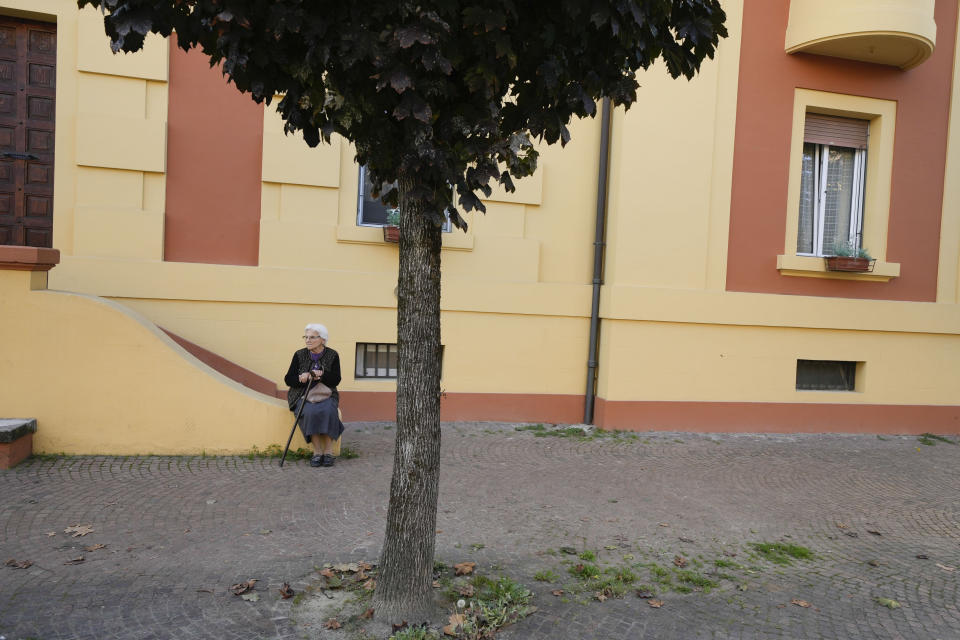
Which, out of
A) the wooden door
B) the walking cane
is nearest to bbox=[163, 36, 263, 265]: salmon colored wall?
the wooden door

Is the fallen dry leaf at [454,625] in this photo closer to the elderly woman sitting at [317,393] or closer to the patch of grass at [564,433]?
the elderly woman sitting at [317,393]

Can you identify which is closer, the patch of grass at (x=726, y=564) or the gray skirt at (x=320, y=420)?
the patch of grass at (x=726, y=564)

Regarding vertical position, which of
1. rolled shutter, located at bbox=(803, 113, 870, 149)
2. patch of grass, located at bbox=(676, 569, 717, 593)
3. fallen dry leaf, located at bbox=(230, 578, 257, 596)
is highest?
rolled shutter, located at bbox=(803, 113, 870, 149)

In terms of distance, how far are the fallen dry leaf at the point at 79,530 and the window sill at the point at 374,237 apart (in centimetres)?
437

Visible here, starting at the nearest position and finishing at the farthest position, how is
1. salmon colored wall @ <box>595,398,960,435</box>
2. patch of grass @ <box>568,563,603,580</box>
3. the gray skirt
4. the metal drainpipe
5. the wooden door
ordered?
1. patch of grass @ <box>568,563,603,580</box>
2. the gray skirt
3. the wooden door
4. salmon colored wall @ <box>595,398,960,435</box>
5. the metal drainpipe

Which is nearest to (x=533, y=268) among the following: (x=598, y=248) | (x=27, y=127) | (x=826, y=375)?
(x=598, y=248)

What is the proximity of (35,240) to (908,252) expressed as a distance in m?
11.2

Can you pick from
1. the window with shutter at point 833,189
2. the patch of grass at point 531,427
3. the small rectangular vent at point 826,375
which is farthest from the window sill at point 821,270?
the patch of grass at point 531,427

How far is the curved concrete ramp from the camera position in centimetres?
616

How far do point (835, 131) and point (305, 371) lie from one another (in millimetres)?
7814

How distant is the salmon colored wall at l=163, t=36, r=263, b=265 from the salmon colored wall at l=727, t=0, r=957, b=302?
6.09m

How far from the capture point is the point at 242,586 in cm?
389

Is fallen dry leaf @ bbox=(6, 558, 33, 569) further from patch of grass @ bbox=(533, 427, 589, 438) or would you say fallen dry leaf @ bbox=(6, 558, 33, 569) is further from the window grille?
patch of grass @ bbox=(533, 427, 589, 438)

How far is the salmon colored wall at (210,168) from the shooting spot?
309 inches
